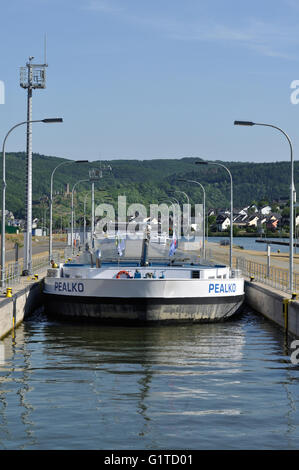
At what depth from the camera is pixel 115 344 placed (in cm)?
2420

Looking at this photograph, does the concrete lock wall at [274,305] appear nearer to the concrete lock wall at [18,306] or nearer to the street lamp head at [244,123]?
the street lamp head at [244,123]

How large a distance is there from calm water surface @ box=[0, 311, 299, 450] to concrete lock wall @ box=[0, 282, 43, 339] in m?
0.59

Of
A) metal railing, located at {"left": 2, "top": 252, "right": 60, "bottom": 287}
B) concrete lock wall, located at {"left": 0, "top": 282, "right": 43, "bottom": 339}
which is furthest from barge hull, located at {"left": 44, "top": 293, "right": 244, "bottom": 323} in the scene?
metal railing, located at {"left": 2, "top": 252, "right": 60, "bottom": 287}

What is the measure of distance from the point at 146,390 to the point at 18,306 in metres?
12.0

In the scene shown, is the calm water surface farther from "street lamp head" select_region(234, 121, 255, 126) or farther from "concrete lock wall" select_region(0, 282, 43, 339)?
"street lamp head" select_region(234, 121, 255, 126)

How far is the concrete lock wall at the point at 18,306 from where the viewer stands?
25.2 meters

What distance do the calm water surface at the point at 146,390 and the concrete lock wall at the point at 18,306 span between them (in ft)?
1.95

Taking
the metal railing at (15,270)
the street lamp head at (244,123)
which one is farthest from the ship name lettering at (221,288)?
the metal railing at (15,270)

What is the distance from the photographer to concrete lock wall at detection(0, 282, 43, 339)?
25.2m

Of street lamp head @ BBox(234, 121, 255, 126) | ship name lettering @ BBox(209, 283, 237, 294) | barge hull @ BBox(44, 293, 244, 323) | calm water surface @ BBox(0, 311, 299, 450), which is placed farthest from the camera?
street lamp head @ BBox(234, 121, 255, 126)

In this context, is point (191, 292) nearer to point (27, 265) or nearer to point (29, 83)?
point (27, 265)

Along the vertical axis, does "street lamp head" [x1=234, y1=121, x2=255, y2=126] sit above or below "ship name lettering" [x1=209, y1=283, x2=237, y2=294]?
above

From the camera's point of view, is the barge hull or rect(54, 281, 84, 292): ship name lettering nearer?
the barge hull

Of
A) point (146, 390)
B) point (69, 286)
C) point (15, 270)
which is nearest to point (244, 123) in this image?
point (69, 286)
